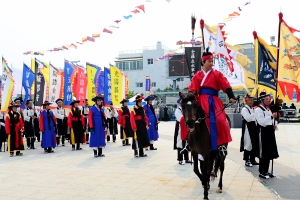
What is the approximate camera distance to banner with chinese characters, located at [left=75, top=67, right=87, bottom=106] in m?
15.6

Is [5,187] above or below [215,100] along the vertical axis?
below

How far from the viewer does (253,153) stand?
7.52 m

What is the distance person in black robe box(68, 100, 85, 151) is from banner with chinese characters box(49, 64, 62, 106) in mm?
2790

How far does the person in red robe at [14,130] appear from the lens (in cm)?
1051

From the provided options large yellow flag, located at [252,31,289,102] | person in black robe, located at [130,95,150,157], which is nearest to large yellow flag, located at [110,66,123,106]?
person in black robe, located at [130,95,150,157]

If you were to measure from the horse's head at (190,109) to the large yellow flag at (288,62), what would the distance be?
3.83 meters

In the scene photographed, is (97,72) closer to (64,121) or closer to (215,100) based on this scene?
(64,121)

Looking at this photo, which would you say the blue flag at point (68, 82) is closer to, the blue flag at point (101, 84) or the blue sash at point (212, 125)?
the blue flag at point (101, 84)

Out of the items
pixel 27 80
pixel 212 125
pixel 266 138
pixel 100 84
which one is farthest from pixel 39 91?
pixel 212 125

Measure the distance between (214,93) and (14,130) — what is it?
7.89 meters

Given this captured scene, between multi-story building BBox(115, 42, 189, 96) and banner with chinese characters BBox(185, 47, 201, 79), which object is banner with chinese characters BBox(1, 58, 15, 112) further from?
multi-story building BBox(115, 42, 189, 96)

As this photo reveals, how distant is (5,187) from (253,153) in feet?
17.6

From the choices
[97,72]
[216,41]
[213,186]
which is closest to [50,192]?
[213,186]

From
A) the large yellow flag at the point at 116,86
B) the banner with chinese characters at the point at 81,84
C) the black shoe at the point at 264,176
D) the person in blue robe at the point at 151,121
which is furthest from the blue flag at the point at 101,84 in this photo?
the black shoe at the point at 264,176
